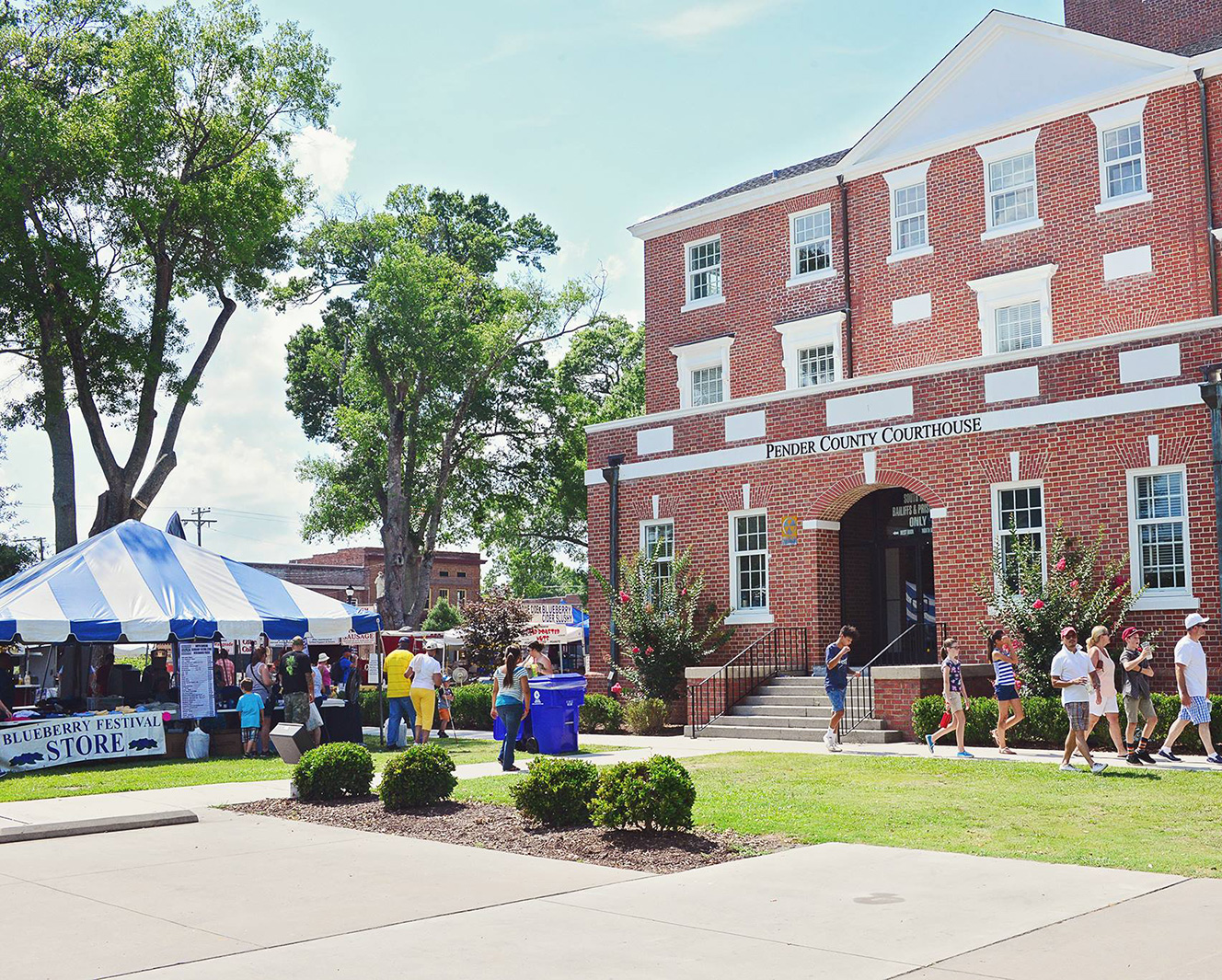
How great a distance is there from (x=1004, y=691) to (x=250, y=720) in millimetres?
11540

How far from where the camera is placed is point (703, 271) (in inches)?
1144

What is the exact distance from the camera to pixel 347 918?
7.77 meters

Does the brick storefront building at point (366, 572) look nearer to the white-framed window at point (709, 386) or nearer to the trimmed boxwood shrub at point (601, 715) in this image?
the white-framed window at point (709, 386)

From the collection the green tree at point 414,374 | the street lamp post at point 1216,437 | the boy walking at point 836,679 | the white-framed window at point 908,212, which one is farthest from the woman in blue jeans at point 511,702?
the green tree at point 414,374

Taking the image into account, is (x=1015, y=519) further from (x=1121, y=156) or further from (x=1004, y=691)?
(x=1121, y=156)

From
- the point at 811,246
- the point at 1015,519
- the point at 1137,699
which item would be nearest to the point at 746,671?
the point at 1015,519

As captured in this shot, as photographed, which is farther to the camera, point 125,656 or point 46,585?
point 125,656

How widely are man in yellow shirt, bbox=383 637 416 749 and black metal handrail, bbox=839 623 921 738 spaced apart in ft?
22.5

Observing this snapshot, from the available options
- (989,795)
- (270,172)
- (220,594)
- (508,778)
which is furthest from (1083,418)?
(270,172)

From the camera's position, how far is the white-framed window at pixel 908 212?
25.1 m

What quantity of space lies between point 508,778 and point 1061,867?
748cm

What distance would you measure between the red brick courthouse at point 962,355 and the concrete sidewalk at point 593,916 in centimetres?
1087

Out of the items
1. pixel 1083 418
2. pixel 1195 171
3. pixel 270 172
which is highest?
pixel 270 172

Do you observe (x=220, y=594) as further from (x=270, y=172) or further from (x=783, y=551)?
(x=270, y=172)
